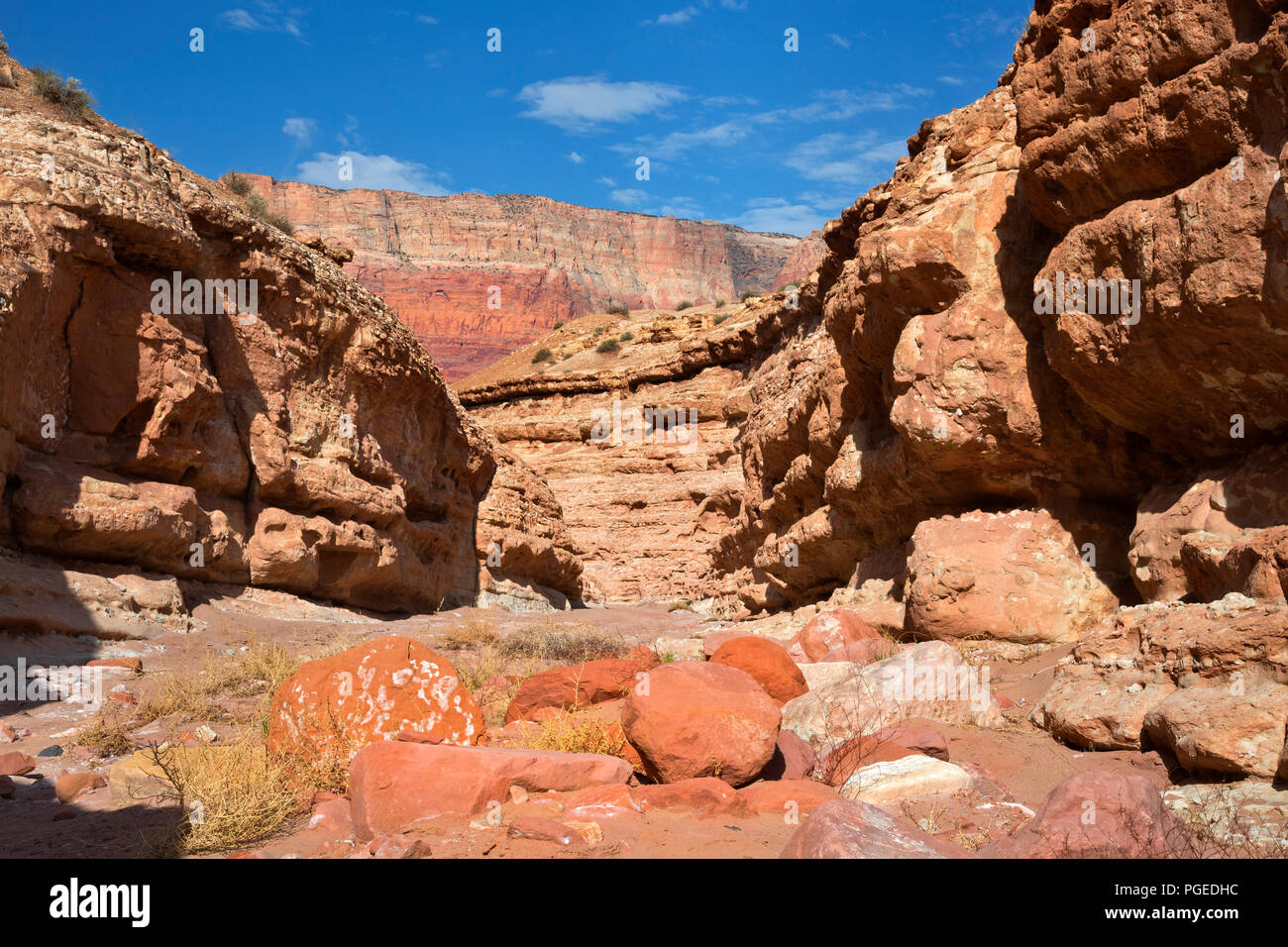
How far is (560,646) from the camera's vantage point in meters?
9.09

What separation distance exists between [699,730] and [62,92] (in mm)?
11691

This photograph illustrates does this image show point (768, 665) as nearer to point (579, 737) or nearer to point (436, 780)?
point (579, 737)

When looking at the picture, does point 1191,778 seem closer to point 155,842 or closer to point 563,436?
point 155,842

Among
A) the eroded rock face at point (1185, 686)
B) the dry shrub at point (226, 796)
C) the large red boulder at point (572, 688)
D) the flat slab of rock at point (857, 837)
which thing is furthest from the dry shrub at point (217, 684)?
the eroded rock face at point (1185, 686)

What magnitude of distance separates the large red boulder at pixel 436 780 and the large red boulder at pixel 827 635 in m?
4.27

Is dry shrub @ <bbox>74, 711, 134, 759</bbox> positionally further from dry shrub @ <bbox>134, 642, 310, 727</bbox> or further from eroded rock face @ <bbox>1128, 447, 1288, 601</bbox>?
eroded rock face @ <bbox>1128, 447, 1288, 601</bbox>

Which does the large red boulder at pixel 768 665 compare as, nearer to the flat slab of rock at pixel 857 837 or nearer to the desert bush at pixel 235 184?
the flat slab of rock at pixel 857 837

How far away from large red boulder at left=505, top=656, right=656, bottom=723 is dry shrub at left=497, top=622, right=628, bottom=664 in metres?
2.66

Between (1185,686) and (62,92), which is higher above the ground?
(62,92)

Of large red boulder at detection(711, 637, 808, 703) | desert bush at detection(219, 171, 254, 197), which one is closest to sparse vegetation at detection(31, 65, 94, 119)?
desert bush at detection(219, 171, 254, 197)

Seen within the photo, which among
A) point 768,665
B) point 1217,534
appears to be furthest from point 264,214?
point 1217,534

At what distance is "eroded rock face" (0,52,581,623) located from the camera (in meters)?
7.65

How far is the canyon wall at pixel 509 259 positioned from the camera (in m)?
85.7

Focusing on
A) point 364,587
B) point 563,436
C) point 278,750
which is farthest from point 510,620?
point 563,436
